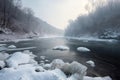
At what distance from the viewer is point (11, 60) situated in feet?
43.1

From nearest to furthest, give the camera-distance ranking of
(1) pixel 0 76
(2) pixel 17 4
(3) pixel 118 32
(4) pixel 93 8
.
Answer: (1) pixel 0 76 < (3) pixel 118 32 < (2) pixel 17 4 < (4) pixel 93 8

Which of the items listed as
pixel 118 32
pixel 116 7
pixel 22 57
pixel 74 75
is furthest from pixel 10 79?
pixel 116 7

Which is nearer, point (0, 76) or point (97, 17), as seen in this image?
point (0, 76)

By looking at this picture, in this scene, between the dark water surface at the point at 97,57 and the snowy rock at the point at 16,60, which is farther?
the snowy rock at the point at 16,60

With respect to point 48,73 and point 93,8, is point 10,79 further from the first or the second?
point 93,8

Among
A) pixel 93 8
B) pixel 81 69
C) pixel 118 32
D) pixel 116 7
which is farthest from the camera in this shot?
pixel 93 8

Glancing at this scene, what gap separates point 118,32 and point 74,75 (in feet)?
184

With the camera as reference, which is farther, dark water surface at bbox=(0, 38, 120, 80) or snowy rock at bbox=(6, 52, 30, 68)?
snowy rock at bbox=(6, 52, 30, 68)

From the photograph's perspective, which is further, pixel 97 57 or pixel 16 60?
pixel 97 57

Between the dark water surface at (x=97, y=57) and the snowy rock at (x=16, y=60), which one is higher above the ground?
the snowy rock at (x=16, y=60)

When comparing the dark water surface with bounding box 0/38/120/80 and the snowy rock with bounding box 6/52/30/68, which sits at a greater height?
the snowy rock with bounding box 6/52/30/68

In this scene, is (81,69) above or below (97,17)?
below

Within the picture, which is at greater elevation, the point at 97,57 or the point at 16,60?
the point at 16,60

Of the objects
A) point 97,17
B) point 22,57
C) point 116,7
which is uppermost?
point 116,7
